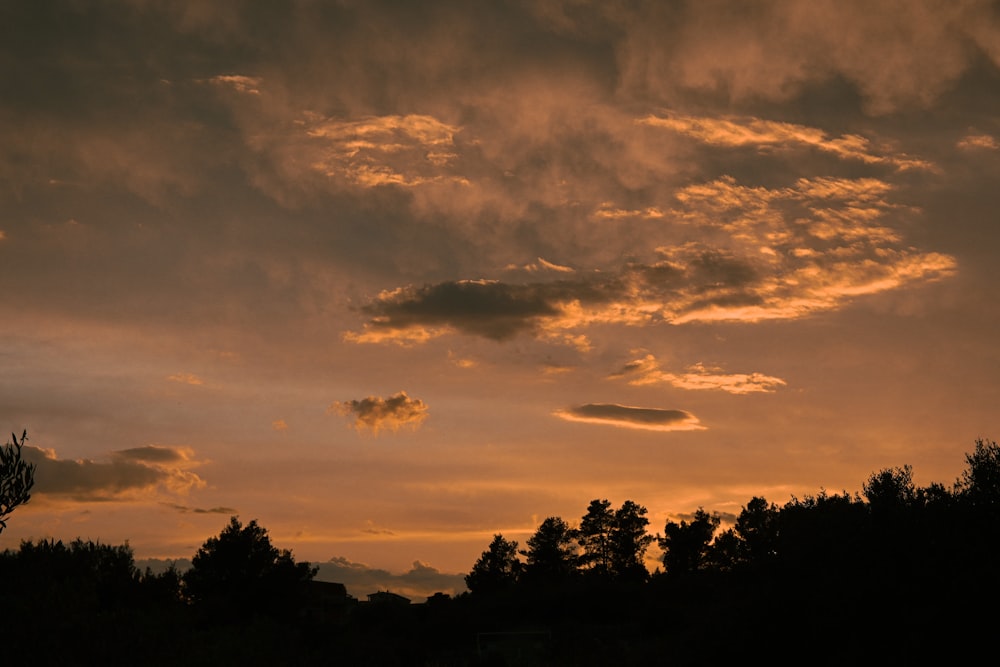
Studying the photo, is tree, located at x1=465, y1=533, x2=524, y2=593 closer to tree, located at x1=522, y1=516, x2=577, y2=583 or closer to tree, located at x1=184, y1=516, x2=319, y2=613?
tree, located at x1=522, y1=516, x2=577, y2=583

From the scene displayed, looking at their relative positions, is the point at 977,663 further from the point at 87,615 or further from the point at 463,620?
the point at 463,620

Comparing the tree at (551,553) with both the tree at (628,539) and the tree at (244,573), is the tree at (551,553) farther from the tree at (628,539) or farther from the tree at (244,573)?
the tree at (244,573)

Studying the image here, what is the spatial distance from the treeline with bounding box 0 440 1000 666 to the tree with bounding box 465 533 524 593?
28201mm

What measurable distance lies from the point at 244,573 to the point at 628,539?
186ft

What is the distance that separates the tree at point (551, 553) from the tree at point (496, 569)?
5.98ft

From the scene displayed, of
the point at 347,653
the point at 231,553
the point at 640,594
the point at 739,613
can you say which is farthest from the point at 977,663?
the point at 231,553

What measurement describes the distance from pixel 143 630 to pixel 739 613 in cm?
2888

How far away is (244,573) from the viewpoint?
90.5 meters

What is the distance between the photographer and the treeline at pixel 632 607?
65.5 ft

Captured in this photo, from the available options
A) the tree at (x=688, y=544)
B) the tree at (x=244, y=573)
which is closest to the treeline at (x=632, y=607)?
the tree at (x=244, y=573)

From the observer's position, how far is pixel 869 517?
123ft

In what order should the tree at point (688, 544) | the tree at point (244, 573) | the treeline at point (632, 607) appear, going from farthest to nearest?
the tree at point (688, 544) < the tree at point (244, 573) < the treeline at point (632, 607)

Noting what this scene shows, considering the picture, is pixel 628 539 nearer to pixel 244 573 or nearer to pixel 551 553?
pixel 551 553

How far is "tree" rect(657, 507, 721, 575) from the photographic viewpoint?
121312 millimetres
